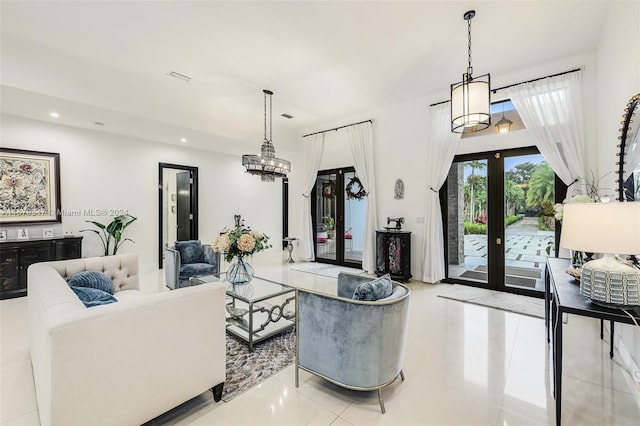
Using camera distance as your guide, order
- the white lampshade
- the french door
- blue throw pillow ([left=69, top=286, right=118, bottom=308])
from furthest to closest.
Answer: the french door → blue throw pillow ([left=69, top=286, right=118, bottom=308]) → the white lampshade

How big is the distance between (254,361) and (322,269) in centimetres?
392

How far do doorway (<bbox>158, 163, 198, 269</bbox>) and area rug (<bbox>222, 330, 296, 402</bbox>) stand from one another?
14.6 ft

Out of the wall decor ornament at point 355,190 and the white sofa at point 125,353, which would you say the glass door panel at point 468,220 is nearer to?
the wall decor ornament at point 355,190

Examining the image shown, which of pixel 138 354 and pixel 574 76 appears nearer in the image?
pixel 138 354

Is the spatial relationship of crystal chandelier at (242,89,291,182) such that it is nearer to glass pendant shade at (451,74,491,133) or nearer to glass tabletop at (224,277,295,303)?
glass tabletop at (224,277,295,303)

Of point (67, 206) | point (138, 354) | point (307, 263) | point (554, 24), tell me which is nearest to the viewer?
point (138, 354)

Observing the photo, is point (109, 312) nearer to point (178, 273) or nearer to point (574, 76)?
point (178, 273)

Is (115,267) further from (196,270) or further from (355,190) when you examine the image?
(355,190)

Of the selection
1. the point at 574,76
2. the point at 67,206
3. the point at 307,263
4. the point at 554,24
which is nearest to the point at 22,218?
the point at 67,206

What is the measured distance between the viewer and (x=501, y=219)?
15.2 feet

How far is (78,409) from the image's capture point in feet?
4.67

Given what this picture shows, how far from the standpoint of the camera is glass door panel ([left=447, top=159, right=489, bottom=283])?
4.86 metres

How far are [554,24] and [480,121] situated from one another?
5.34ft

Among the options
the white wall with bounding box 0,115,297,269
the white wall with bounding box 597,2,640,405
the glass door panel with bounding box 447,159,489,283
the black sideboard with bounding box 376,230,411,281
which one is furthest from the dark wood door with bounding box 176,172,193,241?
the white wall with bounding box 597,2,640,405
